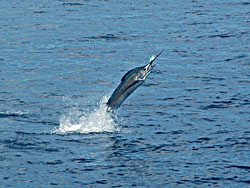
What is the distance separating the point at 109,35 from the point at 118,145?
15.5 metres

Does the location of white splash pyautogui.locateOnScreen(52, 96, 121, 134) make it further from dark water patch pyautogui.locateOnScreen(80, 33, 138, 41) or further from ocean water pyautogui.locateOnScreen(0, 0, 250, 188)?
dark water patch pyautogui.locateOnScreen(80, 33, 138, 41)

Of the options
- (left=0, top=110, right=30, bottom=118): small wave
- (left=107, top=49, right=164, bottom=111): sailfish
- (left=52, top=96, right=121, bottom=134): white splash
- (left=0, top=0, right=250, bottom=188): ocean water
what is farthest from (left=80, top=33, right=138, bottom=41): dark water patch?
(left=107, top=49, right=164, bottom=111): sailfish

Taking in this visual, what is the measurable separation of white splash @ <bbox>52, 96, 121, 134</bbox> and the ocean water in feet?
0.12

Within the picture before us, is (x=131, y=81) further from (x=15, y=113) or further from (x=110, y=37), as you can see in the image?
(x=110, y=37)

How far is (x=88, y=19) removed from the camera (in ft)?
135

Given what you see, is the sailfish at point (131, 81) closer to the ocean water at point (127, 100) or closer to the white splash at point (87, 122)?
the ocean water at point (127, 100)

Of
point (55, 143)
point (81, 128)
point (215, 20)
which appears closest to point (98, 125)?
point (81, 128)

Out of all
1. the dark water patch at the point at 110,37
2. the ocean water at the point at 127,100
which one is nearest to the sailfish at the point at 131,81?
the ocean water at the point at 127,100

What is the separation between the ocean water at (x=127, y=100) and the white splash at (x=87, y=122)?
4cm

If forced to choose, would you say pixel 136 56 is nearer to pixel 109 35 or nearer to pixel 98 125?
pixel 109 35

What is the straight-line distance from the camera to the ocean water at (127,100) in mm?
20312

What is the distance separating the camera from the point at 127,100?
1054 inches

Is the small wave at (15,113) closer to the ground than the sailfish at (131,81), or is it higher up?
closer to the ground

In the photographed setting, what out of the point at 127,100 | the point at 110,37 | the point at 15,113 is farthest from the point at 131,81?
the point at 110,37
